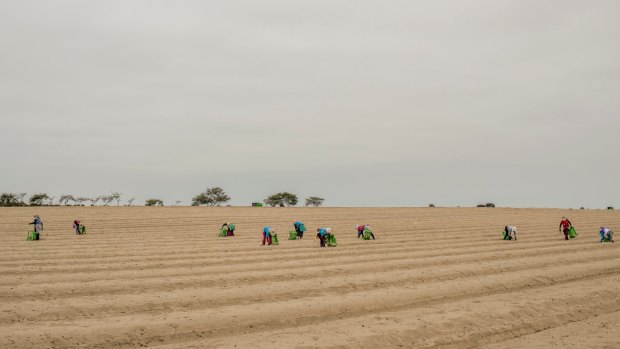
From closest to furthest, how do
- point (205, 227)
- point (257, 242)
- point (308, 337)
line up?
1. point (308, 337)
2. point (257, 242)
3. point (205, 227)

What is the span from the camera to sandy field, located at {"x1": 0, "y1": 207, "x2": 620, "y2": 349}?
8539mm

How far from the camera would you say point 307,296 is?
1164 cm

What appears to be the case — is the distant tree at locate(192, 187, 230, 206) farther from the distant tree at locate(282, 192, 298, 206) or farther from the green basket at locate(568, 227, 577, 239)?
the green basket at locate(568, 227, 577, 239)

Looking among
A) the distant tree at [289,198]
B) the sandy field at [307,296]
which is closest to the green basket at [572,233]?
the sandy field at [307,296]

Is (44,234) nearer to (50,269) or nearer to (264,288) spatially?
(50,269)

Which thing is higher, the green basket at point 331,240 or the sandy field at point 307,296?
the green basket at point 331,240

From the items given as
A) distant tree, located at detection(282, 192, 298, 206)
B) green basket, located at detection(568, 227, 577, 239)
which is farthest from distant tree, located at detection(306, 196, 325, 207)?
green basket, located at detection(568, 227, 577, 239)

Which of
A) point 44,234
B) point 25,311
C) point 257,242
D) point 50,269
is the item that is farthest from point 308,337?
point 44,234

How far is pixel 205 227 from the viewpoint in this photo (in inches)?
1347

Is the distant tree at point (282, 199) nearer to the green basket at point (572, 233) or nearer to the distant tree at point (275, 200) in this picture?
the distant tree at point (275, 200)

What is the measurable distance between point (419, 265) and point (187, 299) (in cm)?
843

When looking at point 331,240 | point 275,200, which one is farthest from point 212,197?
point 331,240

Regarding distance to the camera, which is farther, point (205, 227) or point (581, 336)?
point (205, 227)

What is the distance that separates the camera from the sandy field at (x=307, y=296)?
854 centimetres
